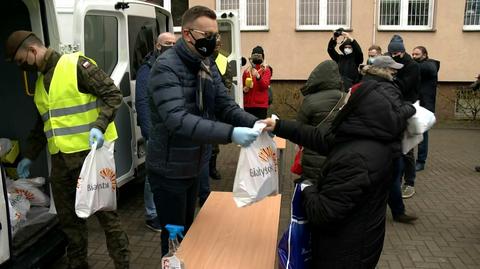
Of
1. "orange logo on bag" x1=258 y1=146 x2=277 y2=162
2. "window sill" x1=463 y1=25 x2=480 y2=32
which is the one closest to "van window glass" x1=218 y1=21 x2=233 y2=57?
"orange logo on bag" x1=258 y1=146 x2=277 y2=162

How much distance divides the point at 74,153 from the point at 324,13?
10.3 m

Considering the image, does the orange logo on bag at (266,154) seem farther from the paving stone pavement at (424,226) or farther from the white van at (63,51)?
the paving stone pavement at (424,226)

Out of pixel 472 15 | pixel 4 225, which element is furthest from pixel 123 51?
pixel 472 15

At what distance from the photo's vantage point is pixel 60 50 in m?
3.54

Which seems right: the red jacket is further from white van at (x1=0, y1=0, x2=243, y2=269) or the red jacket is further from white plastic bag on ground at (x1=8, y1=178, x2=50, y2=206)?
white plastic bag on ground at (x1=8, y1=178, x2=50, y2=206)

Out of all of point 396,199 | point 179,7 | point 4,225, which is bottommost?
point 396,199

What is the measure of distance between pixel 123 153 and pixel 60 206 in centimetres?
147

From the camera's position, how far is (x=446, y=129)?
443 inches

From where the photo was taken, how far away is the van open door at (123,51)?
4.54 metres

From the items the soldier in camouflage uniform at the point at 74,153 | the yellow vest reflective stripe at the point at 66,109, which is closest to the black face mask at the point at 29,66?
the soldier in camouflage uniform at the point at 74,153

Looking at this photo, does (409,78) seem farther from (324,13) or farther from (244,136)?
(324,13)

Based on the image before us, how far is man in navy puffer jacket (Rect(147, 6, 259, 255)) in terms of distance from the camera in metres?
2.47

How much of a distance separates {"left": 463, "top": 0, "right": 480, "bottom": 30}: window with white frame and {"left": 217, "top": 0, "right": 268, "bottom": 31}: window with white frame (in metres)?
5.21

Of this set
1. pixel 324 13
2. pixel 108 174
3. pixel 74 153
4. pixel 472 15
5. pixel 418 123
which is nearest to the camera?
pixel 418 123
